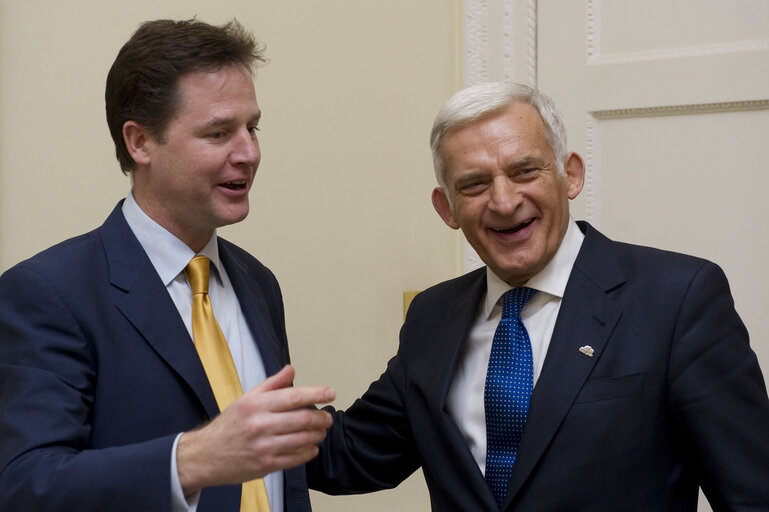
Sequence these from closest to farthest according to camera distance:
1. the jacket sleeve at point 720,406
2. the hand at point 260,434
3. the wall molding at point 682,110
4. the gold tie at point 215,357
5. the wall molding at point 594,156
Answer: the hand at point 260,434, the jacket sleeve at point 720,406, the gold tie at point 215,357, the wall molding at point 682,110, the wall molding at point 594,156

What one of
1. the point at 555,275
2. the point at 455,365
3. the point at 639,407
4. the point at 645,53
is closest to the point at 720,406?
the point at 639,407

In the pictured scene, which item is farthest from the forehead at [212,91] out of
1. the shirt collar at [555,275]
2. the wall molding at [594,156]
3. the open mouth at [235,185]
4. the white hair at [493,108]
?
the wall molding at [594,156]

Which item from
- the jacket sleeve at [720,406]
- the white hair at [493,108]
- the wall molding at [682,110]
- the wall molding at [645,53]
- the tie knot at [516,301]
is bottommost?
the jacket sleeve at [720,406]

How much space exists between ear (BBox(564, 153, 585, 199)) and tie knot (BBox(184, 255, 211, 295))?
2.31 feet

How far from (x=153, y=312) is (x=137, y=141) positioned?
0.33 m

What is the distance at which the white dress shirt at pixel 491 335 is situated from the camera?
Result: 5.95 ft

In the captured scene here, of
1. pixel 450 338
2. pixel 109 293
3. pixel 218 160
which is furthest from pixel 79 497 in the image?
pixel 450 338

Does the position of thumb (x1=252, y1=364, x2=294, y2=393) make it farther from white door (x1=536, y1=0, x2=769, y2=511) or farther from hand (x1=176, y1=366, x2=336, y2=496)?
white door (x1=536, y1=0, x2=769, y2=511)

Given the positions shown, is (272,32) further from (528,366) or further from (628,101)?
(528,366)

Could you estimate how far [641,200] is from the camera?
301 centimetres

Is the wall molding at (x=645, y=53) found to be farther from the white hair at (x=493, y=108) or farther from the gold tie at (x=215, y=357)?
the gold tie at (x=215, y=357)

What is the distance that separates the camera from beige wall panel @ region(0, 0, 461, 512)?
210cm

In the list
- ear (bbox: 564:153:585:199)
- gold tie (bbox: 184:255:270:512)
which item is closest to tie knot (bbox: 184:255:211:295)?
gold tie (bbox: 184:255:270:512)

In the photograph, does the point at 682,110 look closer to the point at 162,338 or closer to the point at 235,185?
the point at 235,185
